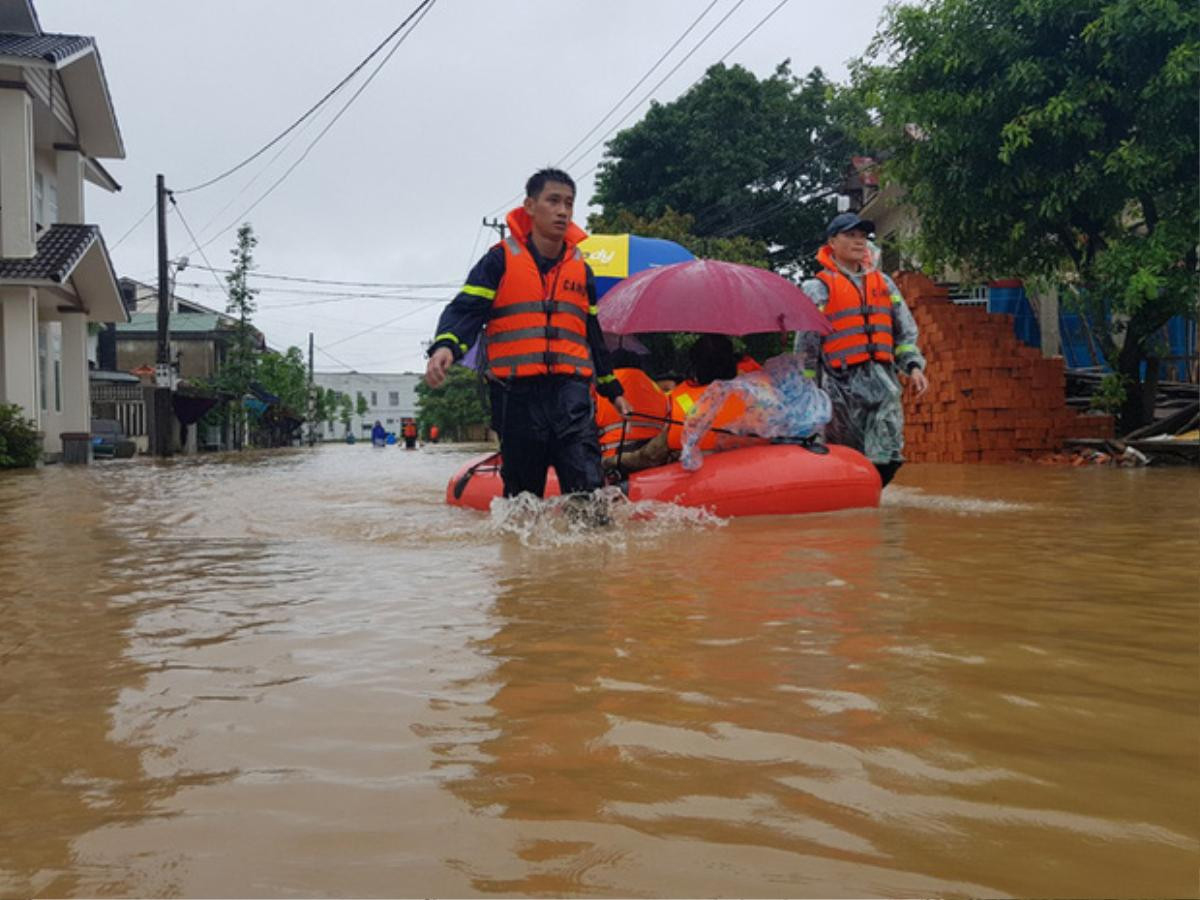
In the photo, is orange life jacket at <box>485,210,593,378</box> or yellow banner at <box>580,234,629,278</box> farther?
yellow banner at <box>580,234,629,278</box>

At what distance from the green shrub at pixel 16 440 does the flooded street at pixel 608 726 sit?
13418mm

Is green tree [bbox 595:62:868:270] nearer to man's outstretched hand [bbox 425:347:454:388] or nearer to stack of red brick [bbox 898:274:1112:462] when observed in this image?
stack of red brick [bbox 898:274:1112:462]

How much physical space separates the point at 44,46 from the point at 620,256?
40.2 ft

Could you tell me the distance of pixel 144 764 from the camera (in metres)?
2.00

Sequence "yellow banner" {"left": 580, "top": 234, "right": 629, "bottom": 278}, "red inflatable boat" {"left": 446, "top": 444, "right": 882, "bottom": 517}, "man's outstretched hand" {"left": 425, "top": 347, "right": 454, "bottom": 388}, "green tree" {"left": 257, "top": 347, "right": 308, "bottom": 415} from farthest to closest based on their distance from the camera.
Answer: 1. "green tree" {"left": 257, "top": 347, "right": 308, "bottom": 415}
2. "yellow banner" {"left": 580, "top": 234, "right": 629, "bottom": 278}
3. "red inflatable boat" {"left": 446, "top": 444, "right": 882, "bottom": 517}
4. "man's outstretched hand" {"left": 425, "top": 347, "right": 454, "bottom": 388}

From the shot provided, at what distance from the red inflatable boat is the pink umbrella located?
2.66ft

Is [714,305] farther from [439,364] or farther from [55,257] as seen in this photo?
[55,257]

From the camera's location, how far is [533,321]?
5.41 metres

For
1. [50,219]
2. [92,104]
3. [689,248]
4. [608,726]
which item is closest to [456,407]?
[689,248]

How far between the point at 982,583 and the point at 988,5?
10.0m

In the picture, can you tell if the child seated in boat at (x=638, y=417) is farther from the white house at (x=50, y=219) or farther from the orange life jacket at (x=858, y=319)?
the white house at (x=50, y=219)

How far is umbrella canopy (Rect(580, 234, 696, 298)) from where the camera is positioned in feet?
38.7

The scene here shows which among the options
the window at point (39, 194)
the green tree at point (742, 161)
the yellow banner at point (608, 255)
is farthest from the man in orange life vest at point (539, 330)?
the green tree at point (742, 161)

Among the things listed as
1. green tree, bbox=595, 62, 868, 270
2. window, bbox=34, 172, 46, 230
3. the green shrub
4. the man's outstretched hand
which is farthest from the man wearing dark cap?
green tree, bbox=595, 62, 868, 270
